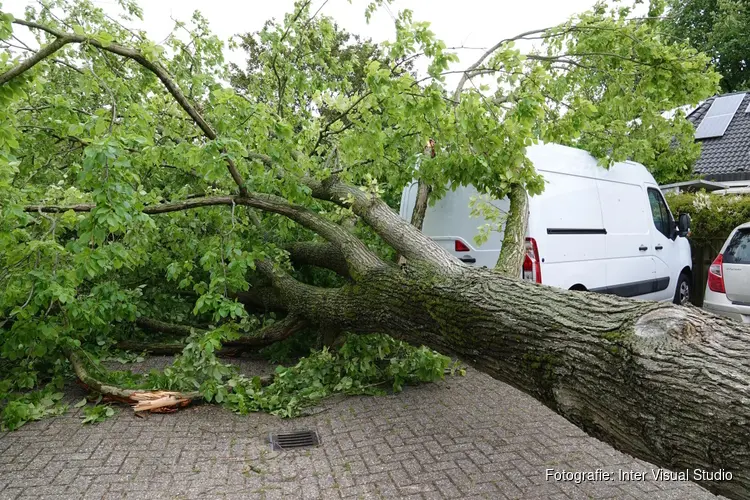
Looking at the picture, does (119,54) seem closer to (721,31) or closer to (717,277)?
(717,277)

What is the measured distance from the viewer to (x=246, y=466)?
149 inches

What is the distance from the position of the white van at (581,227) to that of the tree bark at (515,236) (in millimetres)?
537

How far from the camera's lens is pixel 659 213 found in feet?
28.2

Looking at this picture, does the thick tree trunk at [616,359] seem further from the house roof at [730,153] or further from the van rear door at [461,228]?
the house roof at [730,153]

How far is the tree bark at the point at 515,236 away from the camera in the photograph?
15.9 ft

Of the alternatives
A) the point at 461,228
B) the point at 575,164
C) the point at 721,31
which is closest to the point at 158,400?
the point at 461,228

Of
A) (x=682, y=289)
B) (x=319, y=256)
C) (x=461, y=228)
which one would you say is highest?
(x=461, y=228)

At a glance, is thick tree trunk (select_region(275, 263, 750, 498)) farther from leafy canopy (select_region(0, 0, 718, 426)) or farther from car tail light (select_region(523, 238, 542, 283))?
car tail light (select_region(523, 238, 542, 283))

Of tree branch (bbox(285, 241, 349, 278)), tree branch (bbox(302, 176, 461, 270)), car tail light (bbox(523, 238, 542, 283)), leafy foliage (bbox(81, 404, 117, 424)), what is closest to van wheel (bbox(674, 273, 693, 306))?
car tail light (bbox(523, 238, 542, 283))

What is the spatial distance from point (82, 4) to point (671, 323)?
252 inches

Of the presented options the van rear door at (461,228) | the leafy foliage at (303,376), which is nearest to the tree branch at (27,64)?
the leafy foliage at (303,376)

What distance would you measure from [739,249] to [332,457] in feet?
19.9

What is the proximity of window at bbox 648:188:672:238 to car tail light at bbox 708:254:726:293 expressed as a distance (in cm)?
125

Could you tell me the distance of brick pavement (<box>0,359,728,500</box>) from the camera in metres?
3.45
